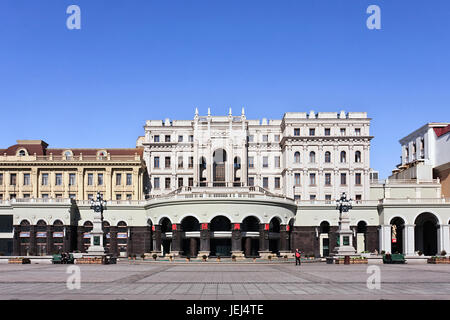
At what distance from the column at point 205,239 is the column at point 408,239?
29251 mm

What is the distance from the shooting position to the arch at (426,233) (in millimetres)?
83562

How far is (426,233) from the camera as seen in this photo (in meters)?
86.2

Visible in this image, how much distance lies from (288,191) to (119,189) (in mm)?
27902

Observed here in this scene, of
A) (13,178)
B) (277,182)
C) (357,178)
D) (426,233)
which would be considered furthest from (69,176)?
(426,233)

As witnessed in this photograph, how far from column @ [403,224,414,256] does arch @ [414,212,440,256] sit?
439 centimetres

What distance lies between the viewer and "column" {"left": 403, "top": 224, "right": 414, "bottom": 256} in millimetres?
78500

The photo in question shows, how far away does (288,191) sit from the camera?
289 feet

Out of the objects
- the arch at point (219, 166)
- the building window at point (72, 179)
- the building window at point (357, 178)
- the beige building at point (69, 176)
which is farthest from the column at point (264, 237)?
the building window at point (72, 179)

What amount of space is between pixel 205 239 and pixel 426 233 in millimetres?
37694

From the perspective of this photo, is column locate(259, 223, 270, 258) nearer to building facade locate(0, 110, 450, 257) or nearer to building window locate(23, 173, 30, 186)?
building facade locate(0, 110, 450, 257)

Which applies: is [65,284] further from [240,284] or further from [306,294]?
[306,294]

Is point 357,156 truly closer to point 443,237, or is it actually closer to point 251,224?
point 443,237

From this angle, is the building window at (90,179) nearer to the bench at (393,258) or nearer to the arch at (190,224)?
the arch at (190,224)
